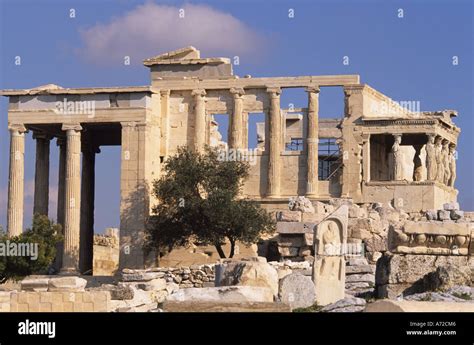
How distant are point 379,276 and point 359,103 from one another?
927 inches

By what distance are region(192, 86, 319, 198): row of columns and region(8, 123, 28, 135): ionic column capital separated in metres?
5.71

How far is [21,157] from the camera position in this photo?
49062 mm

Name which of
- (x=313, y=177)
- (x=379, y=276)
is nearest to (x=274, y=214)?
(x=313, y=177)

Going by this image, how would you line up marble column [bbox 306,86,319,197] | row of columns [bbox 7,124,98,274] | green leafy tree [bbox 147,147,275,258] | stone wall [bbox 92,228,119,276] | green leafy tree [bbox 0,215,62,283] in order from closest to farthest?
green leafy tree [bbox 0,215,62,283], green leafy tree [bbox 147,147,275,258], marble column [bbox 306,86,319,197], row of columns [bbox 7,124,98,274], stone wall [bbox 92,228,119,276]

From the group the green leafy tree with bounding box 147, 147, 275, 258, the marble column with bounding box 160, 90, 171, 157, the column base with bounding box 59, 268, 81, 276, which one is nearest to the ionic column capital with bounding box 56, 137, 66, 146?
the marble column with bounding box 160, 90, 171, 157

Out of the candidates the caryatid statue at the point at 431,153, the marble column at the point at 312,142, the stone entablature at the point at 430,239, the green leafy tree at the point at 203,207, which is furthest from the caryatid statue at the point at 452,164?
the stone entablature at the point at 430,239

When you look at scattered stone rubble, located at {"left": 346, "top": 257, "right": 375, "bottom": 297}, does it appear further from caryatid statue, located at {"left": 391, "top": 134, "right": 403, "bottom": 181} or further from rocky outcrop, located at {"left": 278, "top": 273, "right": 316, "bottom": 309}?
Answer: caryatid statue, located at {"left": 391, "top": 134, "right": 403, "bottom": 181}

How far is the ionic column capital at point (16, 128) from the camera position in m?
48.8

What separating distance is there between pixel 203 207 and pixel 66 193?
20.4 ft

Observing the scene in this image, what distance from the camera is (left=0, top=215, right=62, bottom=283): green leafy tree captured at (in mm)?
42531

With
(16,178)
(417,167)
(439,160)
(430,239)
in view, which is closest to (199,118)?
(16,178)

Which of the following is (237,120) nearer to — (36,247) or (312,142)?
(312,142)

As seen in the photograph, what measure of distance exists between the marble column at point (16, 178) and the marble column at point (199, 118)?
5.70m

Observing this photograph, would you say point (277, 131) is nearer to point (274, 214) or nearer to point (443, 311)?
point (274, 214)
